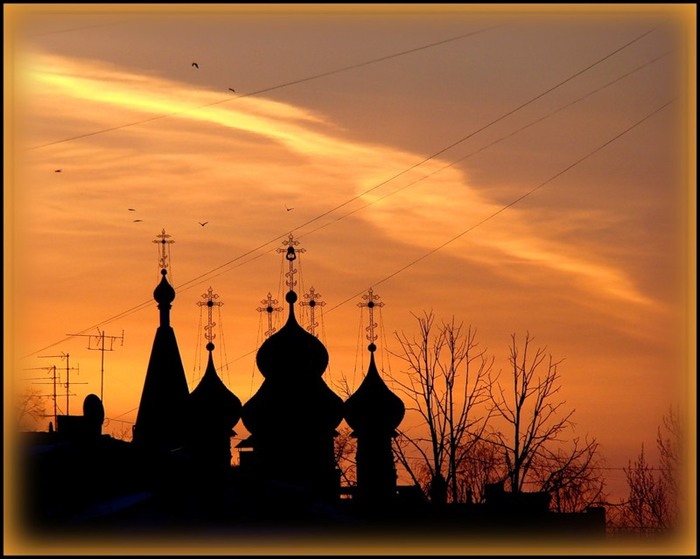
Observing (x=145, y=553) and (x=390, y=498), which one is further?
(x=390, y=498)

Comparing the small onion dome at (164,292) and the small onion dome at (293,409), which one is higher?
the small onion dome at (164,292)

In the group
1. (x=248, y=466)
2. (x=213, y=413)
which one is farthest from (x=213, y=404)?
(x=248, y=466)

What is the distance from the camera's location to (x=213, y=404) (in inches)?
3066

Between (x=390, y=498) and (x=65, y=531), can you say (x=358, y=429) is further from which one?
(x=65, y=531)

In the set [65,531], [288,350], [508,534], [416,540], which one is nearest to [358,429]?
→ [288,350]

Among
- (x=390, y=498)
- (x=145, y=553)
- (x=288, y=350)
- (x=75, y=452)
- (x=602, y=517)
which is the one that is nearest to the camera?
(x=145, y=553)

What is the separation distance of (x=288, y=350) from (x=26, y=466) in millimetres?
42675

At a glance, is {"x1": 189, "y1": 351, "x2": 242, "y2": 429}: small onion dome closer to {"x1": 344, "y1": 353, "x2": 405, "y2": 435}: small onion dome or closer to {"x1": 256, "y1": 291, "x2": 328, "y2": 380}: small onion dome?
{"x1": 256, "y1": 291, "x2": 328, "y2": 380}: small onion dome

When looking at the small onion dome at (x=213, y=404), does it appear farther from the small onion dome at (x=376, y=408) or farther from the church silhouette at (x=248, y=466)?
the small onion dome at (x=376, y=408)

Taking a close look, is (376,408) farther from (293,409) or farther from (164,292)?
(164,292)

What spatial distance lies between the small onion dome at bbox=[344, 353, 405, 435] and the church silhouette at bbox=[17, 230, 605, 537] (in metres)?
0.05

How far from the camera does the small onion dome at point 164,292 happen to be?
269ft

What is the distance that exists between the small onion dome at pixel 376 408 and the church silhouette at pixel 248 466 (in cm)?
5

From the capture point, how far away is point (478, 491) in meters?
80.4
